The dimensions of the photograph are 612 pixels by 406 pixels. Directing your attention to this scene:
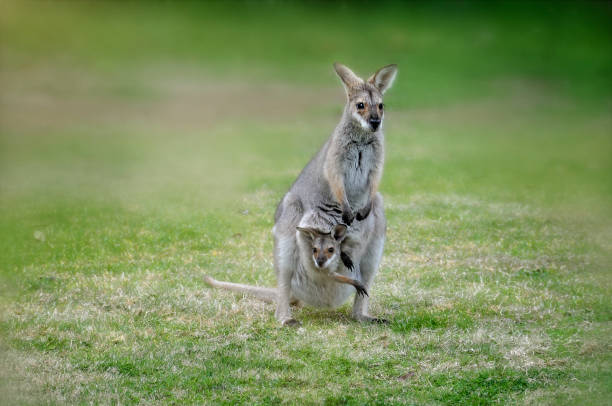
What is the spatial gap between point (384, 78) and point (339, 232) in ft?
4.91

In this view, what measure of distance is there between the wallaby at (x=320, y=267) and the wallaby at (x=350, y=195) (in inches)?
3.0

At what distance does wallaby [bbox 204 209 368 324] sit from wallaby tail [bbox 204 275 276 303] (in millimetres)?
388

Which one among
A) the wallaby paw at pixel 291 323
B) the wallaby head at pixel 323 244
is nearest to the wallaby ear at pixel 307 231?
the wallaby head at pixel 323 244

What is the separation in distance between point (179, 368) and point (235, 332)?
2.73 feet

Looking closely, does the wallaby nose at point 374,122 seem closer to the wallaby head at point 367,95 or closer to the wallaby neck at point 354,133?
the wallaby head at point 367,95

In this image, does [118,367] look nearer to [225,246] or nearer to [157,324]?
[157,324]

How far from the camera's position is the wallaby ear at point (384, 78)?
695 cm

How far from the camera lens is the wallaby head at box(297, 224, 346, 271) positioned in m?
6.55

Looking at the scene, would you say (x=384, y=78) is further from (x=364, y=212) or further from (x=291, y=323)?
(x=291, y=323)

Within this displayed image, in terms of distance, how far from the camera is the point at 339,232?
6.70 meters

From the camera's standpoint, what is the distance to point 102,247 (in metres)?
10.1

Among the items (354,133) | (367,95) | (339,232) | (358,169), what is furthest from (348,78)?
(339,232)

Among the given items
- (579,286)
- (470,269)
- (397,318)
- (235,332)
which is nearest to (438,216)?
(470,269)

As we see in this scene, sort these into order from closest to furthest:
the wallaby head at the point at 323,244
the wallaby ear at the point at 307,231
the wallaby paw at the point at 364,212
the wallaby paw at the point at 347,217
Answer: the wallaby head at the point at 323,244
the wallaby ear at the point at 307,231
the wallaby paw at the point at 347,217
the wallaby paw at the point at 364,212
